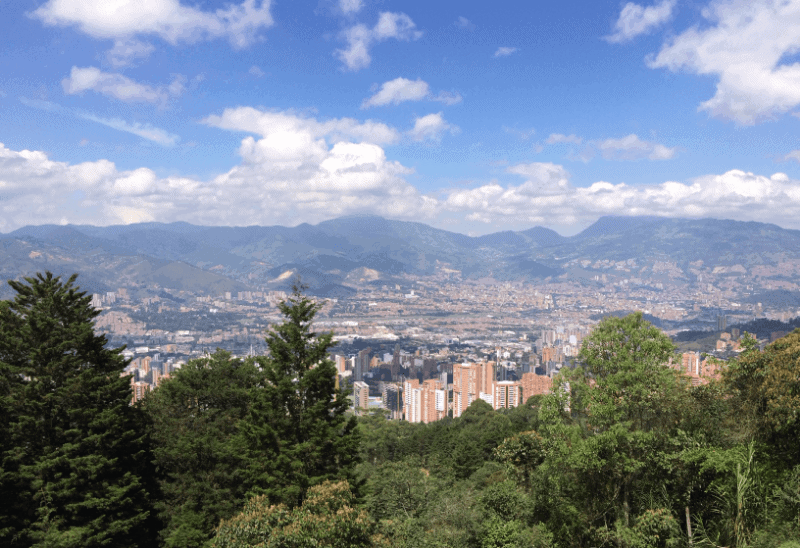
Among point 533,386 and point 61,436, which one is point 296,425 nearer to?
point 61,436

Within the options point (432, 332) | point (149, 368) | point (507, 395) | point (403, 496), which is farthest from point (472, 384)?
point (432, 332)

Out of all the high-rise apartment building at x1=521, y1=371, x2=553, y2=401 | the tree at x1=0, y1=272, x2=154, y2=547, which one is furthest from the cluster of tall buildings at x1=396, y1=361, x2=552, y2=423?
the tree at x1=0, y1=272, x2=154, y2=547

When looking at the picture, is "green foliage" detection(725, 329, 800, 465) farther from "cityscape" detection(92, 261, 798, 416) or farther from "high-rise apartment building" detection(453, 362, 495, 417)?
"high-rise apartment building" detection(453, 362, 495, 417)

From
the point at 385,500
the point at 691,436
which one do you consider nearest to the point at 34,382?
the point at 385,500

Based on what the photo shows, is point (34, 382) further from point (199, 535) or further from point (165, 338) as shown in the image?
point (165, 338)

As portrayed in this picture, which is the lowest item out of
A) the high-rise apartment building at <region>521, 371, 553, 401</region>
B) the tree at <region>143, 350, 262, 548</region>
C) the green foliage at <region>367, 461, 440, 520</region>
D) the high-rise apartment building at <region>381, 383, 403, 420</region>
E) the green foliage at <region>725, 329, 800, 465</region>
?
the high-rise apartment building at <region>381, 383, 403, 420</region>
